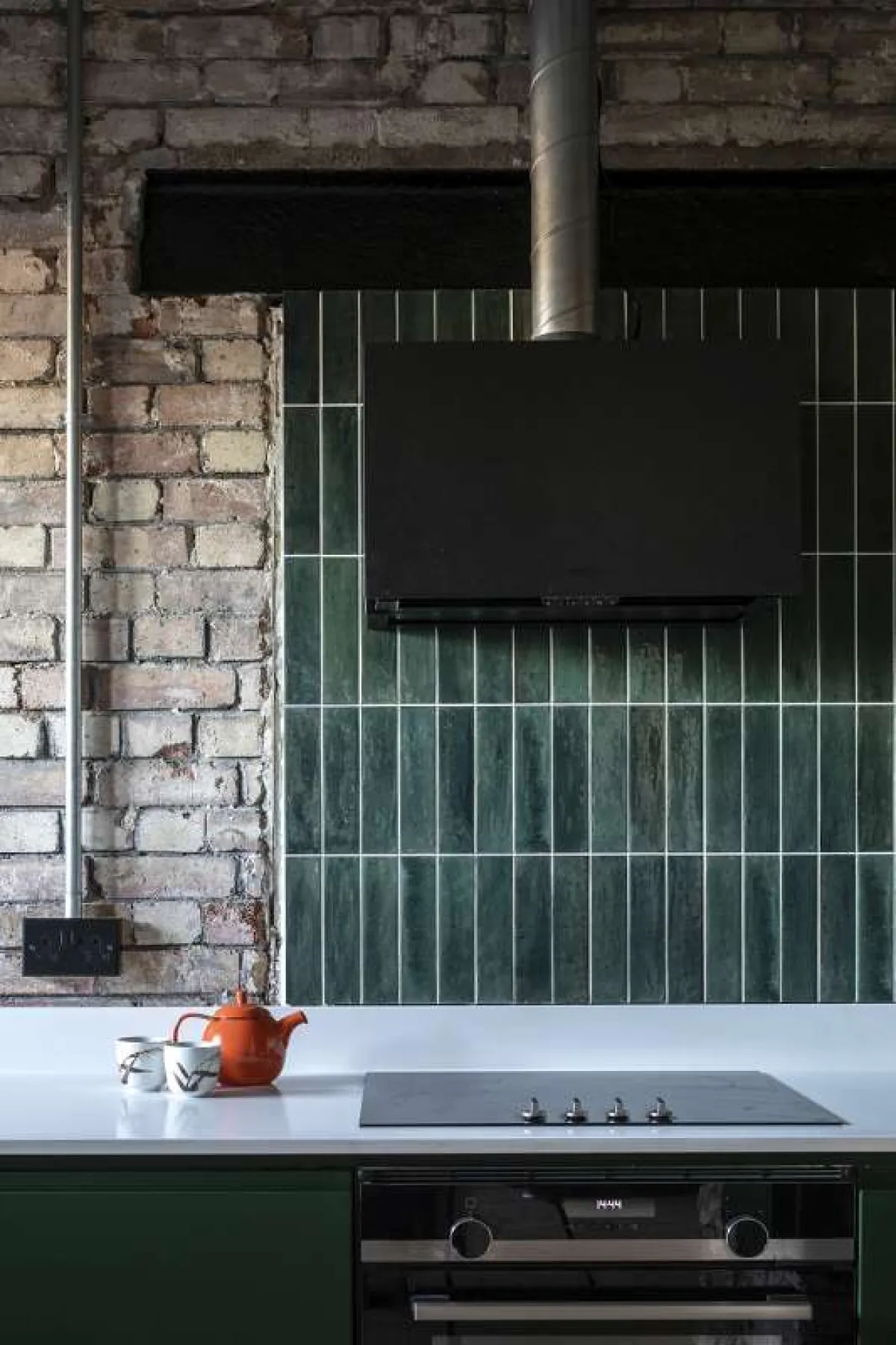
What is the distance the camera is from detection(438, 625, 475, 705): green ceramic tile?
109 inches

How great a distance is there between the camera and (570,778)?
2.78 meters

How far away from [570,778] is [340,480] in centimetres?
70

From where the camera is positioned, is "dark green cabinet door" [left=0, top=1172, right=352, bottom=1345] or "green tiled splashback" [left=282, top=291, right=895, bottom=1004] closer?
"dark green cabinet door" [left=0, top=1172, right=352, bottom=1345]

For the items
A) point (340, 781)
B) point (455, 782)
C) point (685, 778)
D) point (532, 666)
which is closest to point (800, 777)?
point (685, 778)

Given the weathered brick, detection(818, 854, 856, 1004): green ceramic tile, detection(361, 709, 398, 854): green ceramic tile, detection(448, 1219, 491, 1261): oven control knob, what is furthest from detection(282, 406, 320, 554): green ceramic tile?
detection(448, 1219, 491, 1261): oven control knob

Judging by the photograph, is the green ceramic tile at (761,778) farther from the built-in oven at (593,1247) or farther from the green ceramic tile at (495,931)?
the built-in oven at (593,1247)

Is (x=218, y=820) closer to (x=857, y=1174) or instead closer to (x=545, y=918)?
(x=545, y=918)

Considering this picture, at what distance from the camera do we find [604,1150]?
7.02ft

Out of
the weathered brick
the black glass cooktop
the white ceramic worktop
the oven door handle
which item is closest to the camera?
Answer: the oven door handle

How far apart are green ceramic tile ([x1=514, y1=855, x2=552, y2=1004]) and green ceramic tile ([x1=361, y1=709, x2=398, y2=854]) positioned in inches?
9.8

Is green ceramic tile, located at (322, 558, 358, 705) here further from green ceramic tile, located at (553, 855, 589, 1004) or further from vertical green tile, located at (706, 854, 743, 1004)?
vertical green tile, located at (706, 854, 743, 1004)

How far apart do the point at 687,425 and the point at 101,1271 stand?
5.04ft

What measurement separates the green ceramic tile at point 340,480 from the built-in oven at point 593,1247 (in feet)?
3.80

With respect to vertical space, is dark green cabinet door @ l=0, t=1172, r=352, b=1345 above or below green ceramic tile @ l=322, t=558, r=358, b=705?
below
